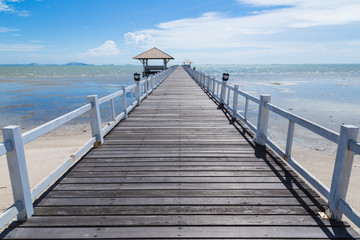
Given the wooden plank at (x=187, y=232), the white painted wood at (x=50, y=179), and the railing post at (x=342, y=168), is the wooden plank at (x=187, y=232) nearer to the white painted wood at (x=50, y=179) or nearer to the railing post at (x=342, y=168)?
the railing post at (x=342, y=168)

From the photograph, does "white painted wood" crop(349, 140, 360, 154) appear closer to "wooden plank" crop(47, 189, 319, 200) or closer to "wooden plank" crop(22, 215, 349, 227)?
"wooden plank" crop(22, 215, 349, 227)

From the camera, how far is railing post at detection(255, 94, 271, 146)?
16.9ft

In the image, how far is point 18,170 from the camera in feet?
8.87

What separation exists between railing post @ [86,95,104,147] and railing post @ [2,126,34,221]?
91.3 inches

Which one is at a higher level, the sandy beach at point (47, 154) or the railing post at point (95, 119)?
the railing post at point (95, 119)

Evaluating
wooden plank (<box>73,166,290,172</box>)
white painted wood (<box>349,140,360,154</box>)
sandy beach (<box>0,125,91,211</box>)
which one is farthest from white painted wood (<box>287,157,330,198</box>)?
sandy beach (<box>0,125,91,211</box>)

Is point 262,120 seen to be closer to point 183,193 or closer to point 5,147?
point 183,193

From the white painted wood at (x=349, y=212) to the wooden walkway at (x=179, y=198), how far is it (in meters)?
0.21

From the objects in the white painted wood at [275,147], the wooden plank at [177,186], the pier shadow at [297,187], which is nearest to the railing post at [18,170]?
the wooden plank at [177,186]

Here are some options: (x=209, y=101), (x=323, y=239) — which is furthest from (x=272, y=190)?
(x=209, y=101)

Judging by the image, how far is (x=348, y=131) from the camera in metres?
2.62

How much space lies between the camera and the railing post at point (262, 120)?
515 centimetres

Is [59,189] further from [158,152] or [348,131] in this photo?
[348,131]

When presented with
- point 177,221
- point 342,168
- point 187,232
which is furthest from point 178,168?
point 342,168
